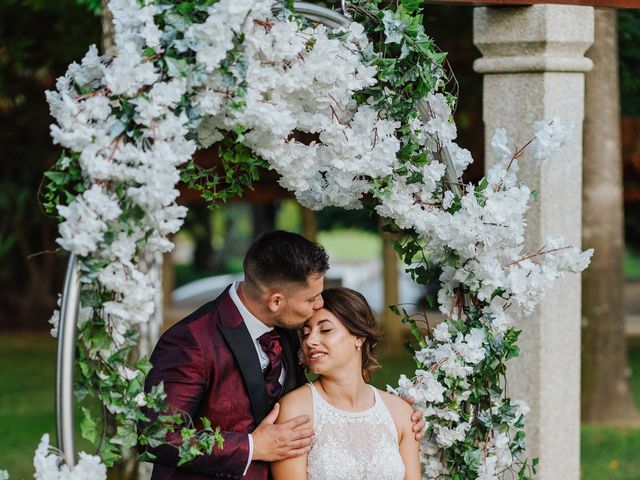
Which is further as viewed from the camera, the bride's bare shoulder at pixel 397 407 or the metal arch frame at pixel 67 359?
the bride's bare shoulder at pixel 397 407

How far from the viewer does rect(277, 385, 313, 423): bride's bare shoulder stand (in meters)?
3.68

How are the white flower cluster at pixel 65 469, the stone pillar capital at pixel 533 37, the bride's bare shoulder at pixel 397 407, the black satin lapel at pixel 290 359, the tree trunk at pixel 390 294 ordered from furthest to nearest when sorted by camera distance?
the tree trunk at pixel 390 294, the stone pillar capital at pixel 533 37, the bride's bare shoulder at pixel 397 407, the black satin lapel at pixel 290 359, the white flower cluster at pixel 65 469

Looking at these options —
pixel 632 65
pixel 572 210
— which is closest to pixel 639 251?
pixel 632 65

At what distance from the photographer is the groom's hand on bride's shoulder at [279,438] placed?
3512 millimetres

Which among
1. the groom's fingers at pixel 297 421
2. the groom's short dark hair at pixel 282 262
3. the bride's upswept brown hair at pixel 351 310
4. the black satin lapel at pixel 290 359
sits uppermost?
the groom's short dark hair at pixel 282 262

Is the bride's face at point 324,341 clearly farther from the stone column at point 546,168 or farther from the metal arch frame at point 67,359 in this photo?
the stone column at point 546,168

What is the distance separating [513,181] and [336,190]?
67 cm

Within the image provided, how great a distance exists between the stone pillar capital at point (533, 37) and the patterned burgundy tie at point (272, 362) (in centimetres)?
191

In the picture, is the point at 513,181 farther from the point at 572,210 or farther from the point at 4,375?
the point at 4,375

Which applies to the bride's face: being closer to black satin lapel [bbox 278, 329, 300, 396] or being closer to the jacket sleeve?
black satin lapel [bbox 278, 329, 300, 396]

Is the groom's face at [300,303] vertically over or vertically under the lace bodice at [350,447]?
over

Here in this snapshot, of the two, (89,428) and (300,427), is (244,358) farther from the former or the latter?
(89,428)

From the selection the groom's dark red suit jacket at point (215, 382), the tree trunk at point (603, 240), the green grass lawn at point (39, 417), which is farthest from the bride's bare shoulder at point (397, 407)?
the tree trunk at point (603, 240)

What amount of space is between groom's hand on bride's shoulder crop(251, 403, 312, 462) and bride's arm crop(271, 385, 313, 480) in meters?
0.03
